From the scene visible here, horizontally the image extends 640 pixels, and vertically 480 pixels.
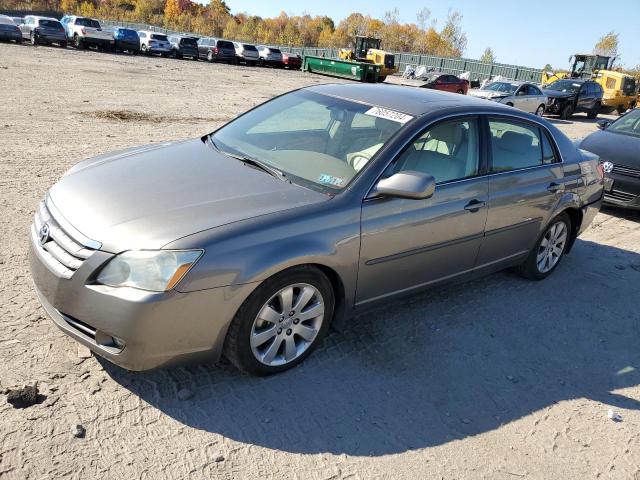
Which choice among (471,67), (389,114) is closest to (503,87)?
(389,114)

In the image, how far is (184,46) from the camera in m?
35.8

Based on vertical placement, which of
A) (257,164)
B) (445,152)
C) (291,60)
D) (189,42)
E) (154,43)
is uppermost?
(445,152)

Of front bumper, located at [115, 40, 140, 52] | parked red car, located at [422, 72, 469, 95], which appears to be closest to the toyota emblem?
parked red car, located at [422, 72, 469, 95]

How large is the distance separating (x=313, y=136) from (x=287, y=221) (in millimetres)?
1253

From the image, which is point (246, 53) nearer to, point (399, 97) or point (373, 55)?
point (373, 55)

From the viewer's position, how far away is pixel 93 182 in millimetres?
3410

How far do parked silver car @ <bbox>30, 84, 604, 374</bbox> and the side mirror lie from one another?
0.05 feet

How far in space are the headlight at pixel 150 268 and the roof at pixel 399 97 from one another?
6.66ft

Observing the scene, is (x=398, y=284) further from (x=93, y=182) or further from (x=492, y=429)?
(x=93, y=182)

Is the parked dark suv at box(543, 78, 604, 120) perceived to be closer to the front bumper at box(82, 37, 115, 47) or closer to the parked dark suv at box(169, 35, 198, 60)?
the parked dark suv at box(169, 35, 198, 60)

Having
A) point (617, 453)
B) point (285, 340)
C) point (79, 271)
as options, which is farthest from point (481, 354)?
point (79, 271)

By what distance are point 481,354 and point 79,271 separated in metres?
2.68

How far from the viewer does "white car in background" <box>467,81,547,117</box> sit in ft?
62.0

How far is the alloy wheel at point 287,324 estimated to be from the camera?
123 inches
